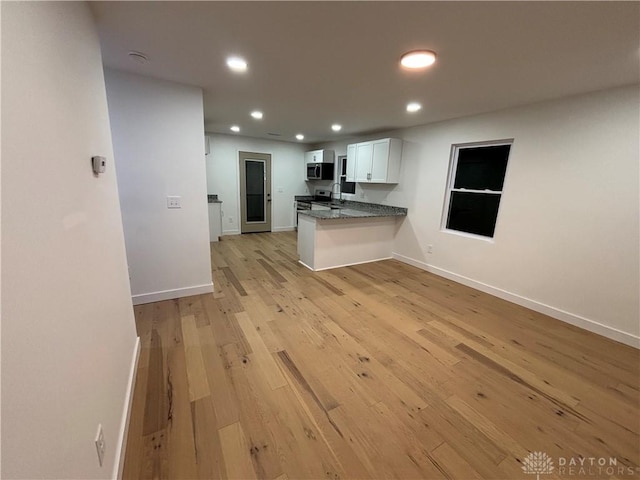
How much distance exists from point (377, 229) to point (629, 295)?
302 centimetres

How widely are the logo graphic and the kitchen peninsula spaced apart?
3.10m

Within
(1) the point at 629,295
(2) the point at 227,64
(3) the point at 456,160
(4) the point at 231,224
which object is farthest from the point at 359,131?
(1) the point at 629,295

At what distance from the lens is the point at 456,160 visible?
153 inches

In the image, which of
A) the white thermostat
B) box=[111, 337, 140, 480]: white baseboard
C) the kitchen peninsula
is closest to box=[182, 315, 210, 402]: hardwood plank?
box=[111, 337, 140, 480]: white baseboard

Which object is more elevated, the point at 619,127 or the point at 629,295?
the point at 619,127

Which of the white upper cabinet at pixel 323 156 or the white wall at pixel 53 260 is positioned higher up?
the white upper cabinet at pixel 323 156

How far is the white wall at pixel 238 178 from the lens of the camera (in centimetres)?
608

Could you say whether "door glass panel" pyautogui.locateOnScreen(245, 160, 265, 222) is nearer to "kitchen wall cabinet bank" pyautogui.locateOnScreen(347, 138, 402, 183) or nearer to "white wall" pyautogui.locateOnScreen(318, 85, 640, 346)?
"kitchen wall cabinet bank" pyautogui.locateOnScreen(347, 138, 402, 183)

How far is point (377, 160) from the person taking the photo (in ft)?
15.5

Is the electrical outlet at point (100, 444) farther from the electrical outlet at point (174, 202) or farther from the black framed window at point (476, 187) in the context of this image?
the black framed window at point (476, 187)

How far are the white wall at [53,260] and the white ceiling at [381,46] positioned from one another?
0.62 m

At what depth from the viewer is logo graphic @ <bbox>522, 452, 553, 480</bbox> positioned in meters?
1.39

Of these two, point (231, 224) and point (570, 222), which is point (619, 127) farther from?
point (231, 224)

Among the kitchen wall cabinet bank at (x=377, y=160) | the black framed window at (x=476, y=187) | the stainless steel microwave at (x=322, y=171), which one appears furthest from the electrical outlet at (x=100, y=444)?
the stainless steel microwave at (x=322, y=171)
